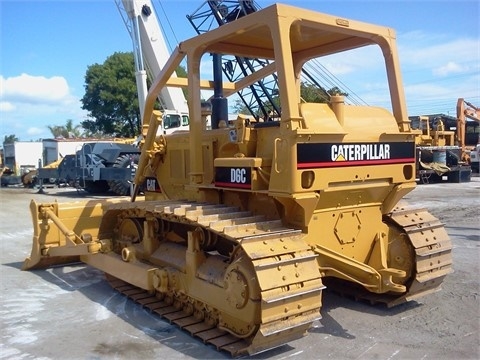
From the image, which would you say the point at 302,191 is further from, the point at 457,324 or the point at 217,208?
the point at 457,324

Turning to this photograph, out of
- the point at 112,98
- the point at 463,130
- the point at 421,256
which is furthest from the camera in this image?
the point at 112,98

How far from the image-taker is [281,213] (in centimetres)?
491

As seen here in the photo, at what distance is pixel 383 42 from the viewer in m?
5.47

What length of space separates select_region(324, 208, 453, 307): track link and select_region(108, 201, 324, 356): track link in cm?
156

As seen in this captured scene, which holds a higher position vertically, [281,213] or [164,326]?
[281,213]

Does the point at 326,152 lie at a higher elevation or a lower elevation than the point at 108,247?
higher

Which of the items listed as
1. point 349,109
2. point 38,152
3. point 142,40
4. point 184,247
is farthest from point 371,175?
point 38,152

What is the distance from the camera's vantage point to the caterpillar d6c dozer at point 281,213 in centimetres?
419

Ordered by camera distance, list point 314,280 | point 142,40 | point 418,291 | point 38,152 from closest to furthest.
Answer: point 314,280 < point 418,291 < point 142,40 < point 38,152

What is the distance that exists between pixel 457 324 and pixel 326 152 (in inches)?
84.1

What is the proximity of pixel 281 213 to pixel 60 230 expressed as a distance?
3628 millimetres

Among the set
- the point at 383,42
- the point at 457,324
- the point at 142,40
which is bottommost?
the point at 457,324

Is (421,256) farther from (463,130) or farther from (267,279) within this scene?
(463,130)

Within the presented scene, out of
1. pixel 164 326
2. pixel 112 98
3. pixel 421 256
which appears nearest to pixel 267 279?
pixel 164 326
